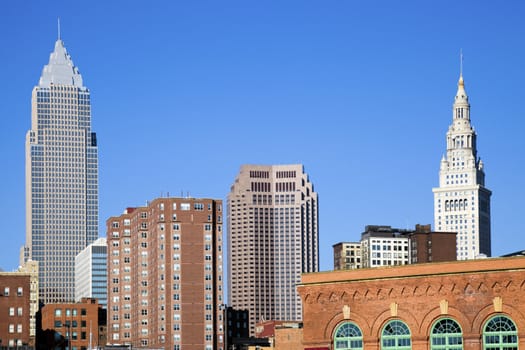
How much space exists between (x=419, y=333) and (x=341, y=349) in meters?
8.37

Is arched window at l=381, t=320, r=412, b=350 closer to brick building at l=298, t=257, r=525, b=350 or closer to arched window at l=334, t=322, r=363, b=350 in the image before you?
brick building at l=298, t=257, r=525, b=350

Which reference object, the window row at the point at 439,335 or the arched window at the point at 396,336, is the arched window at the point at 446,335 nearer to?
the window row at the point at 439,335

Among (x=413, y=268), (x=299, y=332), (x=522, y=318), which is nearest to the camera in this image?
(x=522, y=318)

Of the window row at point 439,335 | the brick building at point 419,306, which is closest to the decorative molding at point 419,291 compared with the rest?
the brick building at point 419,306

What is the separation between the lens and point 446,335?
102688mm

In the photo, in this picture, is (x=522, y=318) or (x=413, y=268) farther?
(x=413, y=268)

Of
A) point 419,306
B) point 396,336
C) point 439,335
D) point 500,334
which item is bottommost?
point 396,336

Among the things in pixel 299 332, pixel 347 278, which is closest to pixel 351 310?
pixel 347 278

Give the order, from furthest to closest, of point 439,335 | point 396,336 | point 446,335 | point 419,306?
1. point 396,336
2. point 419,306
3. point 439,335
4. point 446,335

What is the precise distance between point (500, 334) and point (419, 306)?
7.57 meters

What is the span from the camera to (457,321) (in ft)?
335

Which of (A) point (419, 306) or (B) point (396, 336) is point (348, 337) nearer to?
(B) point (396, 336)

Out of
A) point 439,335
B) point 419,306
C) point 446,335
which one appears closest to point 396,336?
point 419,306

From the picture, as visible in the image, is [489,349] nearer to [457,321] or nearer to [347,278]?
[457,321]
